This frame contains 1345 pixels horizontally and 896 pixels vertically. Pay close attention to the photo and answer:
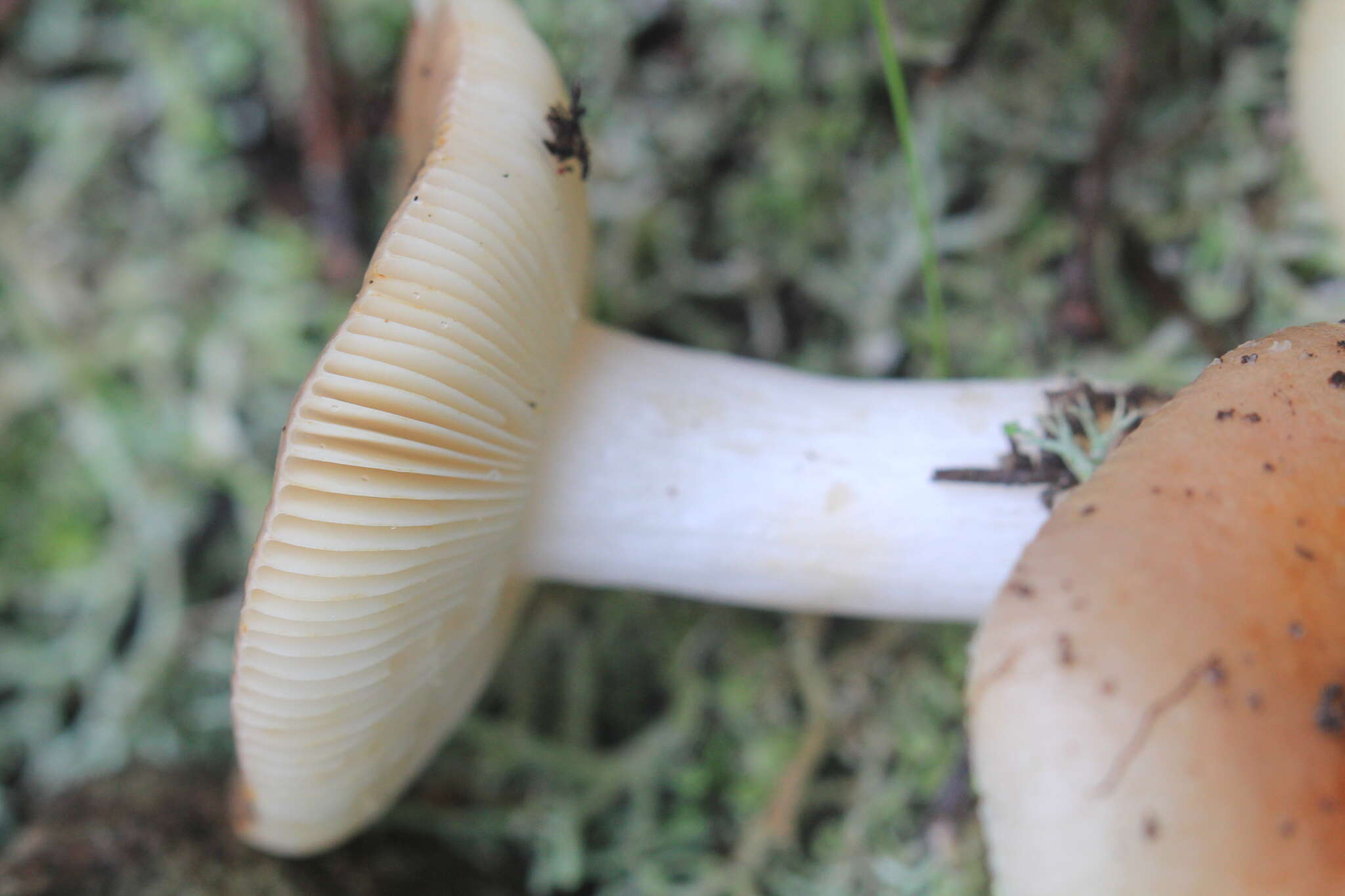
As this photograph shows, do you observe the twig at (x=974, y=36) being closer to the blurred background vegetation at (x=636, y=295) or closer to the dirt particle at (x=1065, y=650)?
the blurred background vegetation at (x=636, y=295)

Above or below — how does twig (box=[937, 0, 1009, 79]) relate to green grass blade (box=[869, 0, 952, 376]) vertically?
above

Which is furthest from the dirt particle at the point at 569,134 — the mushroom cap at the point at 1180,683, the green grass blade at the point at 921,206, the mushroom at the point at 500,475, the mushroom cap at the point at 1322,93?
the mushroom cap at the point at 1322,93

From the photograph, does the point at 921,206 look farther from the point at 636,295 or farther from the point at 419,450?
the point at 419,450

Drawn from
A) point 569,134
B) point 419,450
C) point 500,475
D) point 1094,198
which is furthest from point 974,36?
point 419,450

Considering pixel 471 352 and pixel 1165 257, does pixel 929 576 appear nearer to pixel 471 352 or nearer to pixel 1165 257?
pixel 471 352

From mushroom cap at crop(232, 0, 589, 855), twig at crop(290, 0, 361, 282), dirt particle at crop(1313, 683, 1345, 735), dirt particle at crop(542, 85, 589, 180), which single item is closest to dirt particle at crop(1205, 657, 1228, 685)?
dirt particle at crop(1313, 683, 1345, 735)

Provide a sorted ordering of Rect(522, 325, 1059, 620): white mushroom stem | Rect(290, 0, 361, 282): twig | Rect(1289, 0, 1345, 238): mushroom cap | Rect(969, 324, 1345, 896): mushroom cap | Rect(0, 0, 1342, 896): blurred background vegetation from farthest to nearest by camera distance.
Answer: Rect(290, 0, 361, 282): twig
Rect(0, 0, 1342, 896): blurred background vegetation
Rect(1289, 0, 1345, 238): mushroom cap
Rect(522, 325, 1059, 620): white mushroom stem
Rect(969, 324, 1345, 896): mushroom cap

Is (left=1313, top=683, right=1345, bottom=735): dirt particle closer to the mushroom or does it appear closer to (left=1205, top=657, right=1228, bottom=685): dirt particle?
(left=1205, top=657, right=1228, bottom=685): dirt particle
